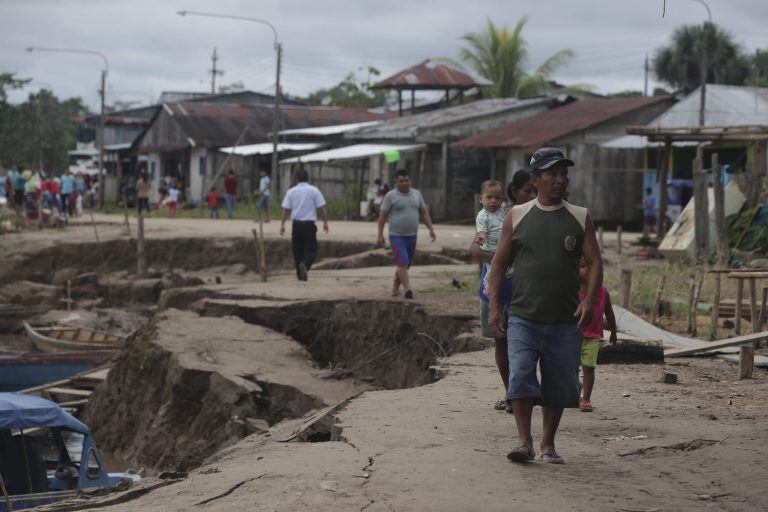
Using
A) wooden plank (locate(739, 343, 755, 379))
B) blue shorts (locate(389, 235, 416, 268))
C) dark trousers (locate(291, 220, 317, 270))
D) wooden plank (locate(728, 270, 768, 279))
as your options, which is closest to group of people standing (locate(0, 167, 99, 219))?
dark trousers (locate(291, 220, 317, 270))

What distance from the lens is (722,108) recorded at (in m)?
30.7

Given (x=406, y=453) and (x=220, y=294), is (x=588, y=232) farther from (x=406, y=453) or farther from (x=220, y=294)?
→ (x=220, y=294)

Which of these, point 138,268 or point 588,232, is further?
point 138,268

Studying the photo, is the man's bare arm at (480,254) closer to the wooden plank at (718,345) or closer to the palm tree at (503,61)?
the wooden plank at (718,345)

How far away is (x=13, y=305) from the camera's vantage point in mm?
25719

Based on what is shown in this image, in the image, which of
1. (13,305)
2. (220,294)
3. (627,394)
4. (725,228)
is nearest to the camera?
(627,394)

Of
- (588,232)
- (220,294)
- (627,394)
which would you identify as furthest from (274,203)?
(588,232)

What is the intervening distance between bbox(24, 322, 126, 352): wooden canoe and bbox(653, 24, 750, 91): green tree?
33.0 meters

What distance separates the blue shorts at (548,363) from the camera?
19.9 ft

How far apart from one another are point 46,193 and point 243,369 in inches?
882

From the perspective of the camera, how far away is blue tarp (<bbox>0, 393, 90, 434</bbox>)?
9836mm

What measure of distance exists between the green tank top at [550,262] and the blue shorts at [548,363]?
0.07 metres

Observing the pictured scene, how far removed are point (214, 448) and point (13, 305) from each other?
49.6ft

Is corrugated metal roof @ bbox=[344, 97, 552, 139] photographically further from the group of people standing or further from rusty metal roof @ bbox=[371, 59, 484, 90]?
the group of people standing
